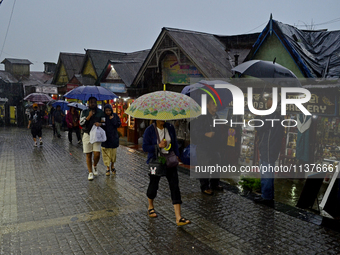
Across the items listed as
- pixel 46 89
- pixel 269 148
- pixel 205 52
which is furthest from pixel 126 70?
pixel 269 148

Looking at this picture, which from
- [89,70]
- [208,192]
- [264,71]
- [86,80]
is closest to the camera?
[264,71]

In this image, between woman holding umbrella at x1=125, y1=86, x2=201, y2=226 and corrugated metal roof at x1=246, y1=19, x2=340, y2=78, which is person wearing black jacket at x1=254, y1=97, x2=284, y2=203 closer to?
woman holding umbrella at x1=125, y1=86, x2=201, y2=226

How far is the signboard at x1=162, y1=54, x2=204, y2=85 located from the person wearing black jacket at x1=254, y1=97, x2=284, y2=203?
17.3ft

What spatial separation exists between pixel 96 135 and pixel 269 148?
4515 mm

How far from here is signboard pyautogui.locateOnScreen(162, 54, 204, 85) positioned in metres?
11.9

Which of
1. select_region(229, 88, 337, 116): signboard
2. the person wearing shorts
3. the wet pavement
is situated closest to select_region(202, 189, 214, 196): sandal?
the wet pavement

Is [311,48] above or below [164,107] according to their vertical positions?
above

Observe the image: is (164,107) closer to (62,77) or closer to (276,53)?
(276,53)

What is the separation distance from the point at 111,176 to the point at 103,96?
8.41ft

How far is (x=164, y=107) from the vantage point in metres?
4.86

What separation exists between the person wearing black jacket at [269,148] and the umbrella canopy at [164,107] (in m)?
2.10

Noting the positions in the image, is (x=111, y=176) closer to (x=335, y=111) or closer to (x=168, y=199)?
(x=168, y=199)

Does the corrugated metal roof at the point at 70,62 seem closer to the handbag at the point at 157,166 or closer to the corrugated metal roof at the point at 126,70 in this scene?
the corrugated metal roof at the point at 126,70

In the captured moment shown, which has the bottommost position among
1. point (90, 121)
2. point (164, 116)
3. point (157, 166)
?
point (157, 166)
